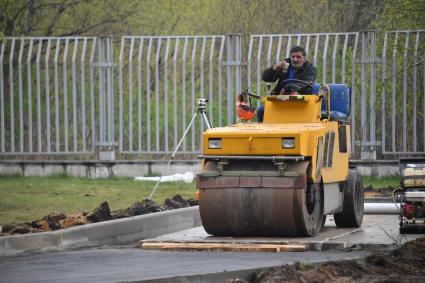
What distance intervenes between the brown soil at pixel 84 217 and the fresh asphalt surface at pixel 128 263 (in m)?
0.96

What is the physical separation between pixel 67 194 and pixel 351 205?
5612 millimetres

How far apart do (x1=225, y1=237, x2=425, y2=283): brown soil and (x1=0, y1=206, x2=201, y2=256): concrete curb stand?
10.8 ft

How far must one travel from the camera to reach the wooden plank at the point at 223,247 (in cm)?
1347

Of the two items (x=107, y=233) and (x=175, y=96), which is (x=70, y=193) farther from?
(x=107, y=233)

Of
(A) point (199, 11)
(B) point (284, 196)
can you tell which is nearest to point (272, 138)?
(B) point (284, 196)

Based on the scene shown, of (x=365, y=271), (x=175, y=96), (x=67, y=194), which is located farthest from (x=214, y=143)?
(x=175, y=96)

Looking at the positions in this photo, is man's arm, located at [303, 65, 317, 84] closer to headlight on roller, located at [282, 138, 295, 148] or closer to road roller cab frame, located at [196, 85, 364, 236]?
road roller cab frame, located at [196, 85, 364, 236]

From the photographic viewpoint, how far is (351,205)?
16141 millimetres

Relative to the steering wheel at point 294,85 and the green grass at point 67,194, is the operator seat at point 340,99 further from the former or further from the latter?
the green grass at point 67,194

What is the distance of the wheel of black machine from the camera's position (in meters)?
16.1

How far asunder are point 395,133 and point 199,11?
11868 millimetres

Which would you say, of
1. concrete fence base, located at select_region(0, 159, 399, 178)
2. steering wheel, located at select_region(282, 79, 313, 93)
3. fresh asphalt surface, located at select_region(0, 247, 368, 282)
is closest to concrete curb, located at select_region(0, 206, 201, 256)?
fresh asphalt surface, located at select_region(0, 247, 368, 282)

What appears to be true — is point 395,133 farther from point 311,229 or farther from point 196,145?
point 311,229

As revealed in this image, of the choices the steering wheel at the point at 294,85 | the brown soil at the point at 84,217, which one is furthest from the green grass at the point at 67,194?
the steering wheel at the point at 294,85
